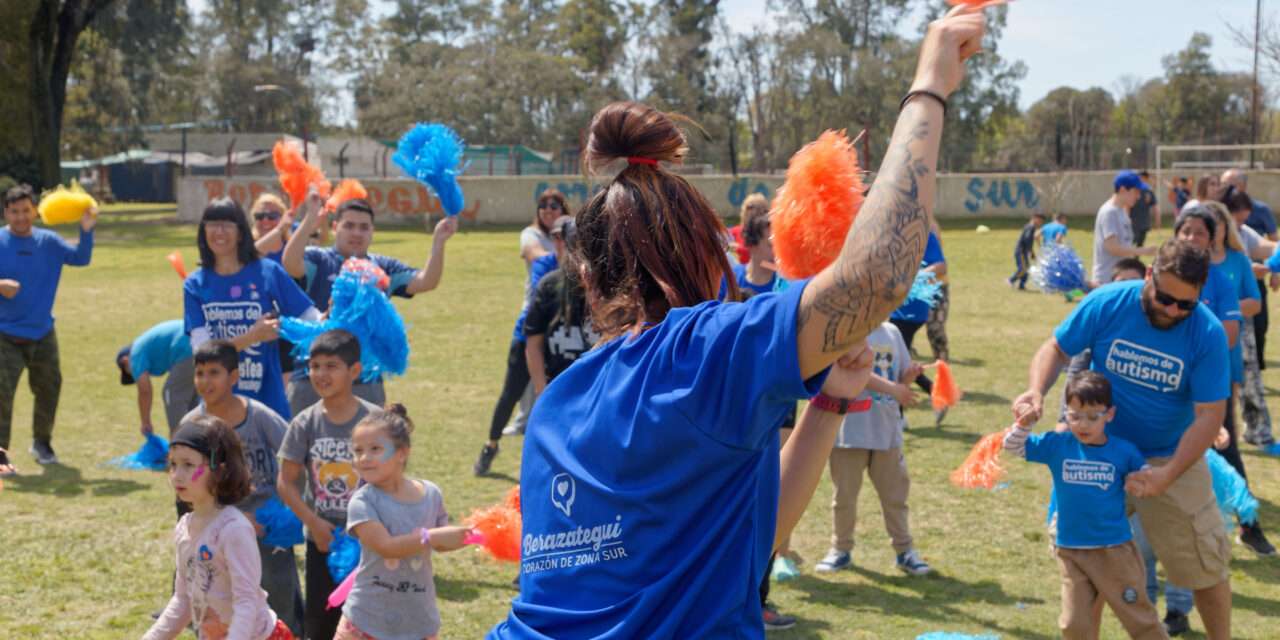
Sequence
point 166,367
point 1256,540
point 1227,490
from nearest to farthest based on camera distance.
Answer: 1. point 1227,490
2. point 1256,540
3. point 166,367

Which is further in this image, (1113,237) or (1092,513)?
(1113,237)

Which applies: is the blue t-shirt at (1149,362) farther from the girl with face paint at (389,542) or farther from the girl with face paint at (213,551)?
the girl with face paint at (213,551)

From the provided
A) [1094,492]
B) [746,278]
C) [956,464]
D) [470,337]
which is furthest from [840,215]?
[470,337]

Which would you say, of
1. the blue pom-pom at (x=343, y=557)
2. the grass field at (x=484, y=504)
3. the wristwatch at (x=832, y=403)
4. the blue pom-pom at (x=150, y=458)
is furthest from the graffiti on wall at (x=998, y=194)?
the wristwatch at (x=832, y=403)

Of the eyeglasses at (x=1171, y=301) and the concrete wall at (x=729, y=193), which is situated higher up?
the concrete wall at (x=729, y=193)

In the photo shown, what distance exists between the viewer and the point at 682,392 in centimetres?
180

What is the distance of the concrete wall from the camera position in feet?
116

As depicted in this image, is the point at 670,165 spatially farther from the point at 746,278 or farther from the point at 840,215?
the point at 746,278

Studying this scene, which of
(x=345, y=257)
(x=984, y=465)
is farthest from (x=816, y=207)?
(x=345, y=257)

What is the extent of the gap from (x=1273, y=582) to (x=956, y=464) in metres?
2.80

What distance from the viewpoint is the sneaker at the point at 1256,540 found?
6.81 m

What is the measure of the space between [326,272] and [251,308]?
3.06 ft

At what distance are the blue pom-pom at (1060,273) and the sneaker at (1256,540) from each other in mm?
1693

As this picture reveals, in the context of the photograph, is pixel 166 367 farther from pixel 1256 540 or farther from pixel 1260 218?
pixel 1260 218
